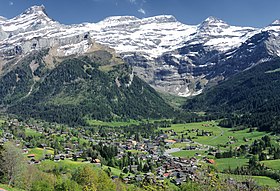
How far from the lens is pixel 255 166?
140 metres

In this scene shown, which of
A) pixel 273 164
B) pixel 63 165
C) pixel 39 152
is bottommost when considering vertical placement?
pixel 273 164

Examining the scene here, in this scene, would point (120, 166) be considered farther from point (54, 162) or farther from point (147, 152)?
point (147, 152)

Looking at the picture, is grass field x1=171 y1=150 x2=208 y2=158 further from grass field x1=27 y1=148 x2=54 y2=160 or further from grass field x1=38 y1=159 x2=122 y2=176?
grass field x1=27 y1=148 x2=54 y2=160

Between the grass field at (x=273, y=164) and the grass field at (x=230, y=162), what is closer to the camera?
the grass field at (x=273, y=164)

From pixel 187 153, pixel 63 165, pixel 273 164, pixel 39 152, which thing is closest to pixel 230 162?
pixel 273 164

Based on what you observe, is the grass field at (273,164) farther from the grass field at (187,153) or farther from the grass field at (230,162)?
the grass field at (187,153)

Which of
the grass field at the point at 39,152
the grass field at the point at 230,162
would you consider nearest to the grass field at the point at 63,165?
the grass field at the point at 39,152

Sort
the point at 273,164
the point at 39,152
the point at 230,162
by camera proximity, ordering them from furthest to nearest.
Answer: the point at 39,152 → the point at 230,162 → the point at 273,164

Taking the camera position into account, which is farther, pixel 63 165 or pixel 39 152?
pixel 39 152

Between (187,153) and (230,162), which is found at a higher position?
(187,153)

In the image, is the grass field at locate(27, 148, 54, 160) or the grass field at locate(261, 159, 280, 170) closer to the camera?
the grass field at locate(261, 159, 280, 170)

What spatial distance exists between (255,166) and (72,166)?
69.7 meters

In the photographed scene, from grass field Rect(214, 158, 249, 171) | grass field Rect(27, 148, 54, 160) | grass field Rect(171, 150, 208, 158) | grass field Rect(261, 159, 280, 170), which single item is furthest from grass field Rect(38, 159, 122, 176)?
grass field Rect(261, 159, 280, 170)

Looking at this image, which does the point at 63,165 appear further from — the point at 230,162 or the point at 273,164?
the point at 273,164
